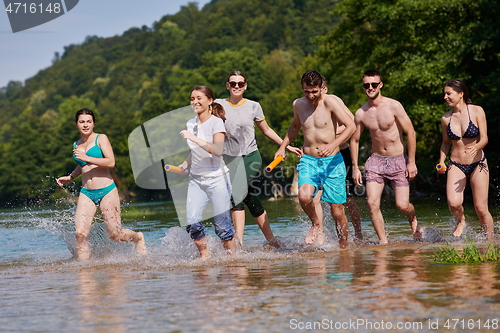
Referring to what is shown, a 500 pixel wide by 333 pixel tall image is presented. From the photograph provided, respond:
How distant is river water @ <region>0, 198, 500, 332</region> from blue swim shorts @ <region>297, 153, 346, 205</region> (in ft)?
2.49

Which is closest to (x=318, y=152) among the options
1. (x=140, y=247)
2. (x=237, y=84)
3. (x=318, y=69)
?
(x=237, y=84)

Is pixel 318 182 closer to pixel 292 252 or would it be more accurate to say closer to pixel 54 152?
pixel 292 252

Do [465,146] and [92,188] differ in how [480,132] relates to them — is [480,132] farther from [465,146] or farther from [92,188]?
[92,188]

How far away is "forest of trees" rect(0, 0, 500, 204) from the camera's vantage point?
29.0 m

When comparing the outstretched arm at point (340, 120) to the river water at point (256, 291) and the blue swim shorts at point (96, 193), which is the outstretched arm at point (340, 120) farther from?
the blue swim shorts at point (96, 193)

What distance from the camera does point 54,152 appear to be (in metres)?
97.9

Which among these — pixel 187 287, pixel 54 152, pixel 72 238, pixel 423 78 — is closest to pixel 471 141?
pixel 187 287

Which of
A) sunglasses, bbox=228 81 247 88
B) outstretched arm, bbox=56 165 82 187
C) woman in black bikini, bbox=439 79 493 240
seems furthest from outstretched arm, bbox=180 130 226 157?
woman in black bikini, bbox=439 79 493 240

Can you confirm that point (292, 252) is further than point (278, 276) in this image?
Yes

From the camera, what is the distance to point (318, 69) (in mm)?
70750

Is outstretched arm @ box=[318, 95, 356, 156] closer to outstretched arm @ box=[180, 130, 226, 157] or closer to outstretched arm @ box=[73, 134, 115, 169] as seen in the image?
outstretched arm @ box=[180, 130, 226, 157]

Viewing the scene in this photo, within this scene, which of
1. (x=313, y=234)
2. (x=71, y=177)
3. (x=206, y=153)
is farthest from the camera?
(x=71, y=177)

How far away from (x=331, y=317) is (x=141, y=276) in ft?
10.6

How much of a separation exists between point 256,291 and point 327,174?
3.39m
